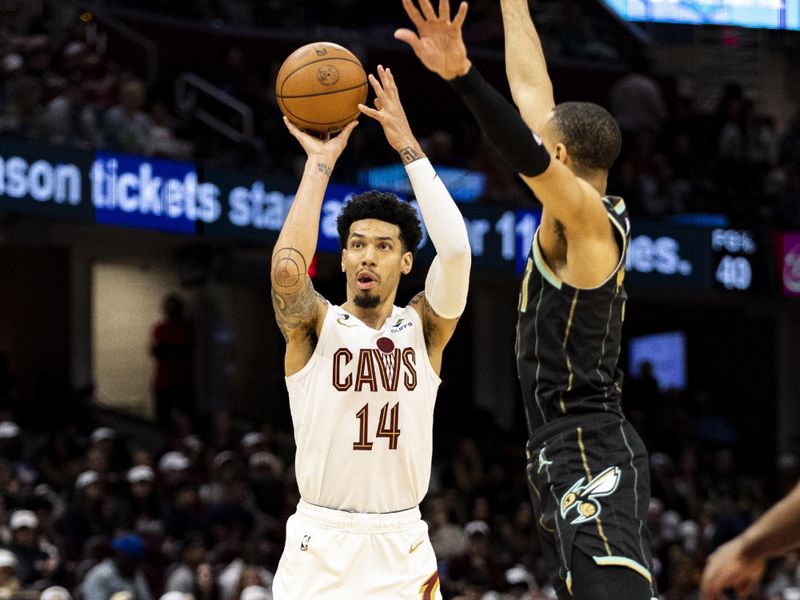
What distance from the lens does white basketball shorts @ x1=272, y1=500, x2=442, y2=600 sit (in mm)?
5613

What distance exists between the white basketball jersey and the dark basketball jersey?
53cm

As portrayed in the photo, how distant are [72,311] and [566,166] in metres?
16.2

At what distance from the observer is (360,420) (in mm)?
5723

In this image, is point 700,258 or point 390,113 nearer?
point 390,113

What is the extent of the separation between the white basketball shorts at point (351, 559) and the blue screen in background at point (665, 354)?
65.6ft

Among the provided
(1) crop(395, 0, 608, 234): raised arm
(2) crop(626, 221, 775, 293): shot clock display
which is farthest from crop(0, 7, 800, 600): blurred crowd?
(1) crop(395, 0, 608, 234): raised arm

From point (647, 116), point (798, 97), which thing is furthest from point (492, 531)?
point (798, 97)

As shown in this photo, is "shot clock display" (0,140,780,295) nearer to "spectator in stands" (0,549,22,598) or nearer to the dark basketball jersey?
"spectator in stands" (0,549,22,598)

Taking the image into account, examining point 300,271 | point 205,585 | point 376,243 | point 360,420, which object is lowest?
point 205,585

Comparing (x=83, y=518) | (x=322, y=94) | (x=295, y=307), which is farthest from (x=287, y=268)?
(x=83, y=518)

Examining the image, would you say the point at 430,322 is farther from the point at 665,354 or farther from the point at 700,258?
the point at 665,354

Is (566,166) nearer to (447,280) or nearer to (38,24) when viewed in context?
(447,280)

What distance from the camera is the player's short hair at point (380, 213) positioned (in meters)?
5.95

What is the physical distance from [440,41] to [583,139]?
2.54 ft
